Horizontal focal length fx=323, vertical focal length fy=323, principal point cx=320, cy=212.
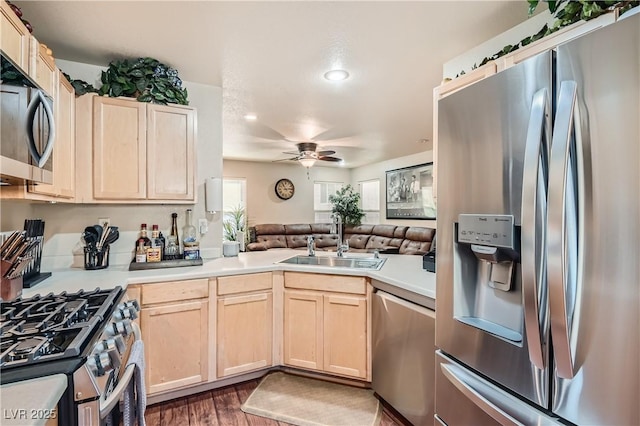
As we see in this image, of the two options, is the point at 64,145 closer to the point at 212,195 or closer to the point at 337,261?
the point at 212,195

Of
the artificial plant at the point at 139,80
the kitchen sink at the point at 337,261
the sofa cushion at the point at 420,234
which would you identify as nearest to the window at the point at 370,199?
the sofa cushion at the point at 420,234

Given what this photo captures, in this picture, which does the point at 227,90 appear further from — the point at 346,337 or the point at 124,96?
the point at 346,337

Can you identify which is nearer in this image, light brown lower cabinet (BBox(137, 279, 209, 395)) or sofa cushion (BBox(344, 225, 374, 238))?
light brown lower cabinet (BBox(137, 279, 209, 395))

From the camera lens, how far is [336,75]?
2602mm

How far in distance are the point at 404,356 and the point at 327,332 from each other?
640mm

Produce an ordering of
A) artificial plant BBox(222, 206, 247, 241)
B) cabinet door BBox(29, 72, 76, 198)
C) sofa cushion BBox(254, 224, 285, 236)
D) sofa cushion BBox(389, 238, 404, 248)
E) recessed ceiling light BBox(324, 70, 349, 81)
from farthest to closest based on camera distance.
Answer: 1. sofa cushion BBox(254, 224, 285, 236)
2. artificial plant BBox(222, 206, 247, 241)
3. sofa cushion BBox(389, 238, 404, 248)
4. recessed ceiling light BBox(324, 70, 349, 81)
5. cabinet door BBox(29, 72, 76, 198)

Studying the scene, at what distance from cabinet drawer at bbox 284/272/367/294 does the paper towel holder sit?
2.79 ft

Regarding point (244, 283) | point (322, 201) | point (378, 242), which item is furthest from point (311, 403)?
point (322, 201)

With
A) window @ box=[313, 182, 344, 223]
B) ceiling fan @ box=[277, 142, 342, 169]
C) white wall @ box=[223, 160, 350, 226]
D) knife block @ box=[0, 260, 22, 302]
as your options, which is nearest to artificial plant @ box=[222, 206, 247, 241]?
white wall @ box=[223, 160, 350, 226]

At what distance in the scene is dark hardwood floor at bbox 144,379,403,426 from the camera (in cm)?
198

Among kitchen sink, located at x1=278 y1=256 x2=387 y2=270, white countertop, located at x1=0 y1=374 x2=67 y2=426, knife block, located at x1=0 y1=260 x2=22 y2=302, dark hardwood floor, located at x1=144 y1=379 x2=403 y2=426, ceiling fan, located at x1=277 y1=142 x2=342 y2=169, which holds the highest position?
ceiling fan, located at x1=277 y1=142 x2=342 y2=169

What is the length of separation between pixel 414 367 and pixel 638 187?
56.3 inches

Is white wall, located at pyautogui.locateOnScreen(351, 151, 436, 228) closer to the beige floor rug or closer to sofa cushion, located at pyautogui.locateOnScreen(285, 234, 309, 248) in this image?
sofa cushion, located at pyautogui.locateOnScreen(285, 234, 309, 248)

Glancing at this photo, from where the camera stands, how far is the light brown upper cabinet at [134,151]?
7.12 ft
